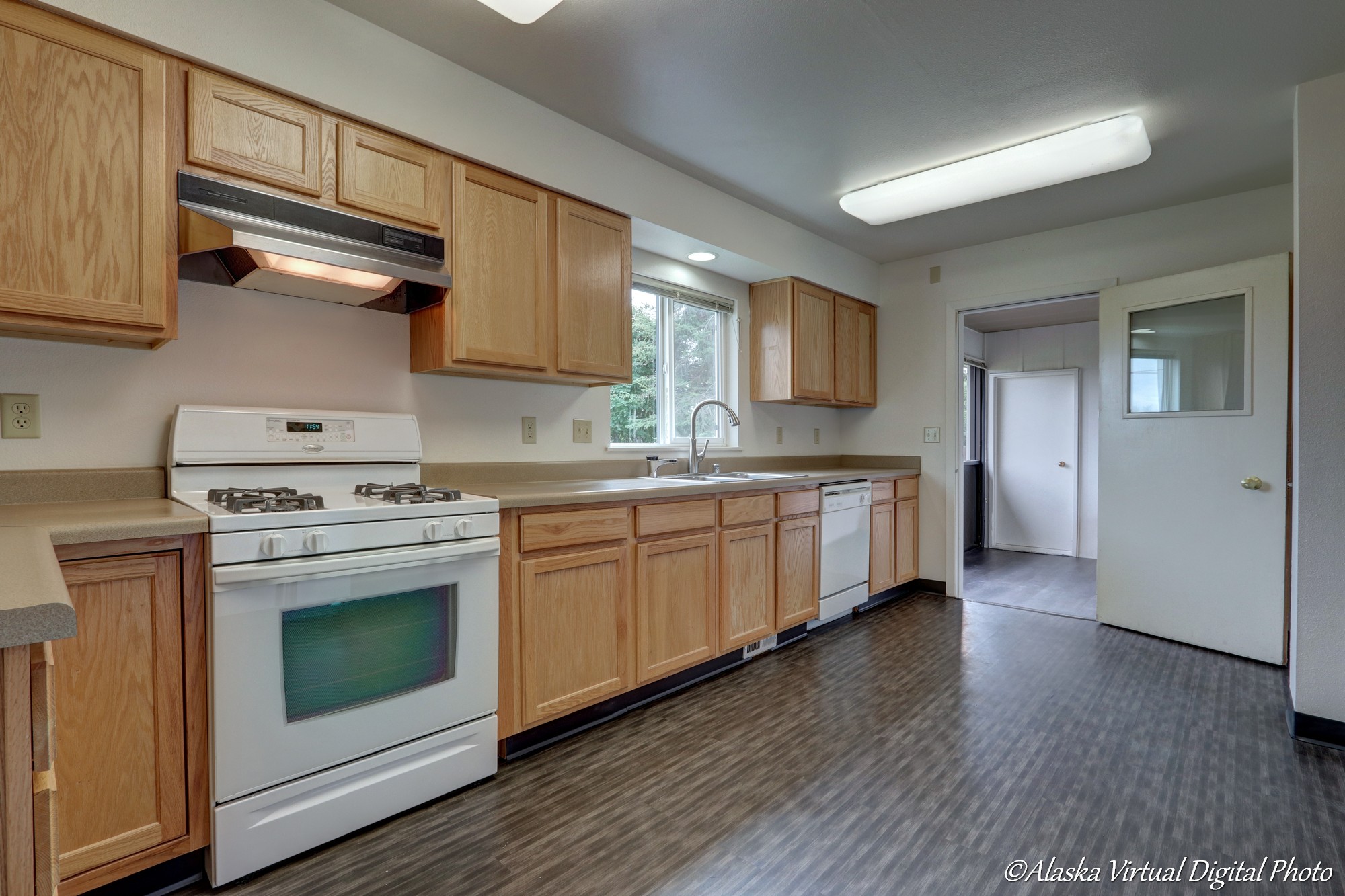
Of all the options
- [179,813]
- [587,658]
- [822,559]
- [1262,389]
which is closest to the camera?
[179,813]

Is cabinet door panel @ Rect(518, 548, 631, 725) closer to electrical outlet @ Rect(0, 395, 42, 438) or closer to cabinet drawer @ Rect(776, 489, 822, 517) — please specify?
cabinet drawer @ Rect(776, 489, 822, 517)

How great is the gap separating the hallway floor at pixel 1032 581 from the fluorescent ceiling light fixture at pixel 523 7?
165 inches

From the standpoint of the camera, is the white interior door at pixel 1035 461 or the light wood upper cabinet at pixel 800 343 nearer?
the light wood upper cabinet at pixel 800 343

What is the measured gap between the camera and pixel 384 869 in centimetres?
163

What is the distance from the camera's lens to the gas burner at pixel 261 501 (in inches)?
64.2

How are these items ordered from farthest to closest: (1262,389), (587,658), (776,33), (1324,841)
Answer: (1262,389) → (587,658) → (776,33) → (1324,841)

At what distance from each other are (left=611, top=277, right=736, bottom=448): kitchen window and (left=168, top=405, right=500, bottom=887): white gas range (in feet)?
4.92

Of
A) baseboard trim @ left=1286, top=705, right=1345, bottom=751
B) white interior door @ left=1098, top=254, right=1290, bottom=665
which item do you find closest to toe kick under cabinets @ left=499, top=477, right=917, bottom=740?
white interior door @ left=1098, top=254, right=1290, bottom=665

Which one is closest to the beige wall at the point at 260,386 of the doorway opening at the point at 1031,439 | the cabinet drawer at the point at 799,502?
the cabinet drawer at the point at 799,502

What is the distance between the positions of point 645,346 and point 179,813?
2725 mm

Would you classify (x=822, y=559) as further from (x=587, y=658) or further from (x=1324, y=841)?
(x=1324, y=841)

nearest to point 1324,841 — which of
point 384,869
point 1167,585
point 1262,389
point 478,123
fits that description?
point 1167,585

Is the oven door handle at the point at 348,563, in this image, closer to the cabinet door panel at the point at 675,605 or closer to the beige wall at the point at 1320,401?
the cabinet door panel at the point at 675,605

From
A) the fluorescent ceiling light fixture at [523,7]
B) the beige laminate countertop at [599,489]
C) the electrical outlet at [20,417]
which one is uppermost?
the fluorescent ceiling light fixture at [523,7]
